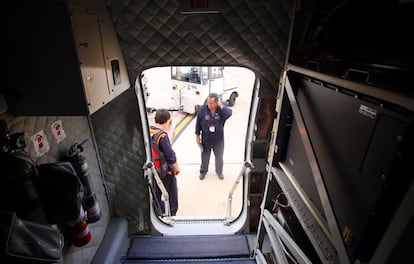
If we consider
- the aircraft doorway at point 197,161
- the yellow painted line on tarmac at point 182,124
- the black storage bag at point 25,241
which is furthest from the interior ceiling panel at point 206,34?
the yellow painted line on tarmac at point 182,124

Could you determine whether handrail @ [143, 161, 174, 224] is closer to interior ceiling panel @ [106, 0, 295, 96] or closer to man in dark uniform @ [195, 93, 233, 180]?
interior ceiling panel @ [106, 0, 295, 96]

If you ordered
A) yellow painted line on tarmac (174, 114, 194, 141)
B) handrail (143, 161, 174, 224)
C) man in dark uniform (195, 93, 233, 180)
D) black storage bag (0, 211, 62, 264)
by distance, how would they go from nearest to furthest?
black storage bag (0, 211, 62, 264) → handrail (143, 161, 174, 224) → man in dark uniform (195, 93, 233, 180) → yellow painted line on tarmac (174, 114, 194, 141)

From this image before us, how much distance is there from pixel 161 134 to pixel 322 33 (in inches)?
96.4

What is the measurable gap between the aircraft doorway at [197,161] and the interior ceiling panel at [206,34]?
2681 millimetres

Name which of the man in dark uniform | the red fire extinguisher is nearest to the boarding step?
the red fire extinguisher

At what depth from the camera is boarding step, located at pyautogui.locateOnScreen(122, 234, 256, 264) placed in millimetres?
3143

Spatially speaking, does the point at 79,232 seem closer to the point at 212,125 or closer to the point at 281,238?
the point at 281,238

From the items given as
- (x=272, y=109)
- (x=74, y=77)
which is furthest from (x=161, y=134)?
(x=74, y=77)

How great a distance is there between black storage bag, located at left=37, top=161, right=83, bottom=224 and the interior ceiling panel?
1.36 m

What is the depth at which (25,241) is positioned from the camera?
1.21m

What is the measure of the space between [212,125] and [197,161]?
188cm

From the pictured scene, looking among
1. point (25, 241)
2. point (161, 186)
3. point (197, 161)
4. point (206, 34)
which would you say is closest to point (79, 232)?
point (25, 241)

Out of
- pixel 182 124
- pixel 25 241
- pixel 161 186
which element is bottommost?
pixel 182 124

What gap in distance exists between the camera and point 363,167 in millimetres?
1085
